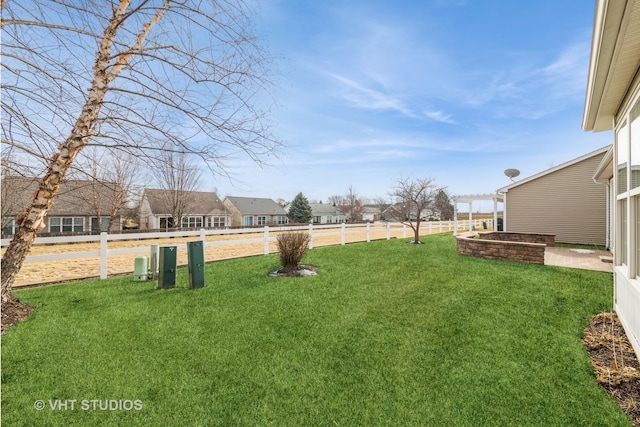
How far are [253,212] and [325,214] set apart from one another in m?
21.2

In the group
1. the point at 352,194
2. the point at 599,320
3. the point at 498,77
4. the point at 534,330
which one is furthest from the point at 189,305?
the point at 352,194

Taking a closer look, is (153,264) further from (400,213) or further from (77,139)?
(400,213)

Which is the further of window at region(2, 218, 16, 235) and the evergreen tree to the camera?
the evergreen tree

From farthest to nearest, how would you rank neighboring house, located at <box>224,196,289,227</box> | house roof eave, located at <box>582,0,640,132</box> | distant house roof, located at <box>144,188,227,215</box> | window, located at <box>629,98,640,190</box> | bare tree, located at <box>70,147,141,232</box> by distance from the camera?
neighboring house, located at <box>224,196,289,227</box> < distant house roof, located at <box>144,188,227,215</box> < bare tree, located at <box>70,147,141,232</box> < window, located at <box>629,98,640,190</box> < house roof eave, located at <box>582,0,640,132</box>

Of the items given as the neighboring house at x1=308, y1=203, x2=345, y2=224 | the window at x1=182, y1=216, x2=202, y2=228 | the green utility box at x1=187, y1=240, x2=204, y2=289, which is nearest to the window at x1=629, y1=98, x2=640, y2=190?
the green utility box at x1=187, y1=240, x2=204, y2=289

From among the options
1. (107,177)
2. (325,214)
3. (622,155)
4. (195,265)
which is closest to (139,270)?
(195,265)

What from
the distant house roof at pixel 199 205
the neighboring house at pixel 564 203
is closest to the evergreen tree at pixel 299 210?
the distant house roof at pixel 199 205

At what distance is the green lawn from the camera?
2.42 m

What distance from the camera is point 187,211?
27688 millimetres

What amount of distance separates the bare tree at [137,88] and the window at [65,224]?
27.1 metres

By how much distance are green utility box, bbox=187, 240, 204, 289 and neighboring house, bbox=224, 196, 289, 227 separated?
3613 cm

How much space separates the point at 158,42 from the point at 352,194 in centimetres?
6276

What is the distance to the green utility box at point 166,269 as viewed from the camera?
19.6ft

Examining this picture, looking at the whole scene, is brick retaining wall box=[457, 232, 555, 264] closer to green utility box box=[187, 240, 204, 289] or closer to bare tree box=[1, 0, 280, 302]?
bare tree box=[1, 0, 280, 302]
